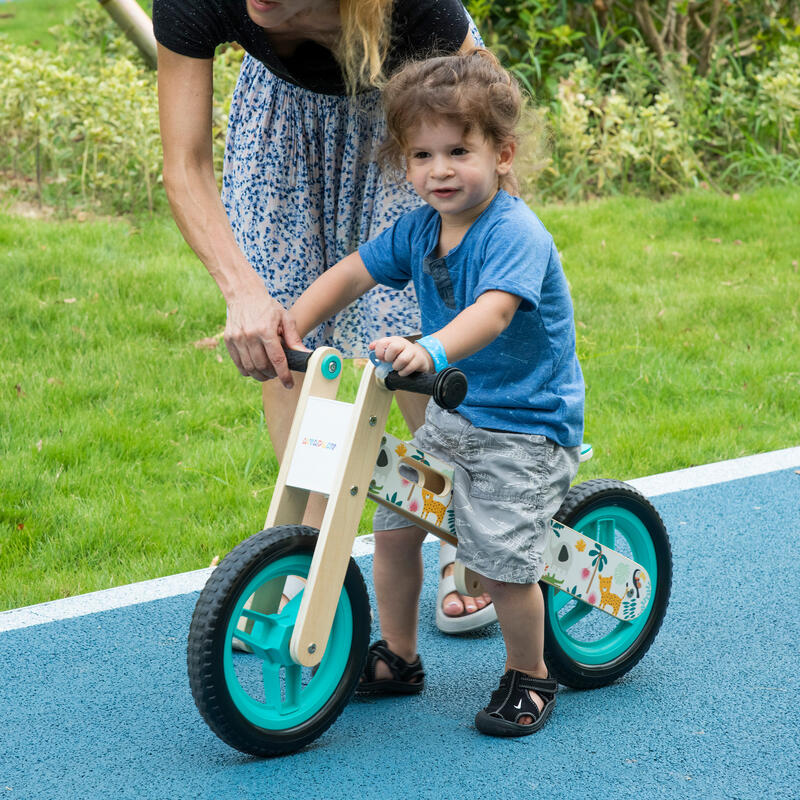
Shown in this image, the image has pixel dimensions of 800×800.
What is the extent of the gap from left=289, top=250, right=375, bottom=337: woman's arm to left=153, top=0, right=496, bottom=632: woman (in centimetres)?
7

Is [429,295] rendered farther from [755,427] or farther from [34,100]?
[34,100]

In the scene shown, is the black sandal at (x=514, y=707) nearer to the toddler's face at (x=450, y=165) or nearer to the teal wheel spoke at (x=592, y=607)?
the teal wheel spoke at (x=592, y=607)

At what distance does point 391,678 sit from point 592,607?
55 centimetres

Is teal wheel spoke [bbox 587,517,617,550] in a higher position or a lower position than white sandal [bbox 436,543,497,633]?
higher

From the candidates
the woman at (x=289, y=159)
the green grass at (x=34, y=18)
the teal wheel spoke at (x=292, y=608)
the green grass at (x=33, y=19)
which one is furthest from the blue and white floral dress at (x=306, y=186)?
the green grass at (x=33, y=19)

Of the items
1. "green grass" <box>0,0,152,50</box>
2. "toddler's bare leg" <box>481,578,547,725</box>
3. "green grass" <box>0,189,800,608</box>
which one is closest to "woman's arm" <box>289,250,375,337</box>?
"toddler's bare leg" <box>481,578,547,725</box>

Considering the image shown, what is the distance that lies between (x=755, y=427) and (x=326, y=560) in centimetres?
307

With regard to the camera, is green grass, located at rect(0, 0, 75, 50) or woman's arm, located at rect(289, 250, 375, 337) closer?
woman's arm, located at rect(289, 250, 375, 337)

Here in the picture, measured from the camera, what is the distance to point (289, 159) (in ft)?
10.6

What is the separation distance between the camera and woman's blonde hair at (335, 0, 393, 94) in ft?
9.14

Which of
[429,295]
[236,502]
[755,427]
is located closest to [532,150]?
[429,295]

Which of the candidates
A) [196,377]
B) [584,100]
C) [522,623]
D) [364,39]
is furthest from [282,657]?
[584,100]

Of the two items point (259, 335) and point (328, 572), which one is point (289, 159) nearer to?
point (259, 335)

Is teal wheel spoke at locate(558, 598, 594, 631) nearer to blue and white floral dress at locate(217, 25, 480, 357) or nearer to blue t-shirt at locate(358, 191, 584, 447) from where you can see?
blue t-shirt at locate(358, 191, 584, 447)
